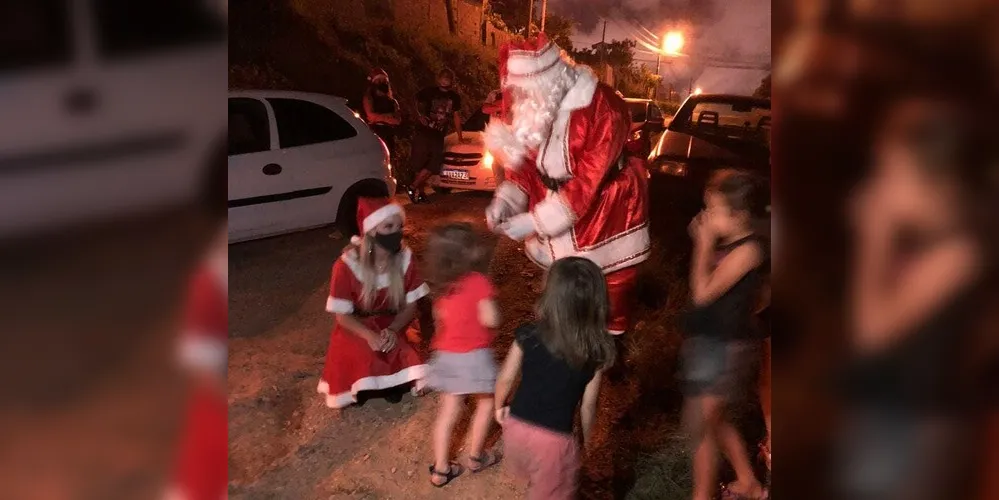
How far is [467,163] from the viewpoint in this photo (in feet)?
14.3

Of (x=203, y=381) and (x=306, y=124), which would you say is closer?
(x=203, y=381)

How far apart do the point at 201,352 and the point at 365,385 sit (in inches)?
44.5

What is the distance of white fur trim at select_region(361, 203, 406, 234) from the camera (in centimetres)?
279

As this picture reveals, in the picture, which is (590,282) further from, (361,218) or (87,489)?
(87,489)

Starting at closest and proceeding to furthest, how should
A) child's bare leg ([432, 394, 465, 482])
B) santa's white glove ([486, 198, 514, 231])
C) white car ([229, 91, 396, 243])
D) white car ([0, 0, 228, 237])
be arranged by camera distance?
white car ([0, 0, 228, 237]) → child's bare leg ([432, 394, 465, 482]) → santa's white glove ([486, 198, 514, 231]) → white car ([229, 91, 396, 243])

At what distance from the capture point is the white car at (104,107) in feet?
5.76

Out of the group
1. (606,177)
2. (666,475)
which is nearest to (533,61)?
(606,177)

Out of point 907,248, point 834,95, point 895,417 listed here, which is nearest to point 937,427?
point 895,417

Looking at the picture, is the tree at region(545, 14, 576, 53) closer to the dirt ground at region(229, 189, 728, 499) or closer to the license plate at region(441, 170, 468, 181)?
the dirt ground at region(229, 189, 728, 499)

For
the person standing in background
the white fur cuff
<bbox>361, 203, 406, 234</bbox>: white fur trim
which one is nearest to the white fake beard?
A: the white fur cuff

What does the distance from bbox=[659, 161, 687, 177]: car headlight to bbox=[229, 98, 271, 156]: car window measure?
264cm

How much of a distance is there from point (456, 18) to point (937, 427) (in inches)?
116

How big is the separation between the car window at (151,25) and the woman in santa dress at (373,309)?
3.61 feet

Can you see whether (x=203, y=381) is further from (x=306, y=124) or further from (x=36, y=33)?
(x=306, y=124)
